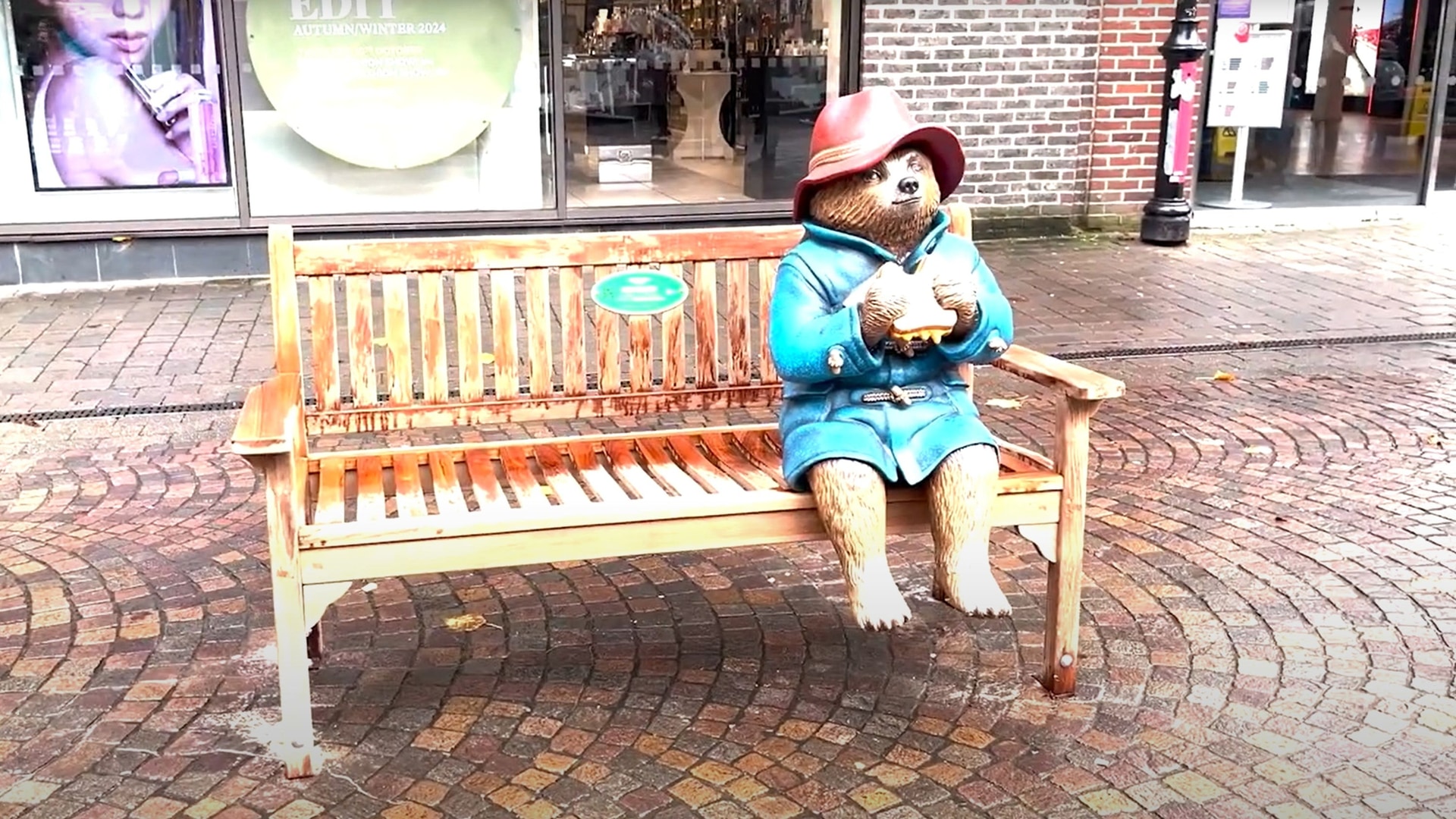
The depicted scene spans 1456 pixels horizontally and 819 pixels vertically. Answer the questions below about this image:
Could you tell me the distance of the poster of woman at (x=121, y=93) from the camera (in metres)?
8.53

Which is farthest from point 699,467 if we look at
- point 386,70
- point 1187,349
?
point 386,70

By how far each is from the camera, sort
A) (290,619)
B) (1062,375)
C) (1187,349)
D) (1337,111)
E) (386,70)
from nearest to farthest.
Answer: (290,619) < (1062,375) < (1187,349) < (386,70) < (1337,111)

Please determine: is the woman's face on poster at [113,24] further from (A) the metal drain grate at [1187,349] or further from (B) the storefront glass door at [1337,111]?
(B) the storefront glass door at [1337,111]

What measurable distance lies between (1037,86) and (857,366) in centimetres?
709

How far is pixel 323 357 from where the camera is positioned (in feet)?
12.4

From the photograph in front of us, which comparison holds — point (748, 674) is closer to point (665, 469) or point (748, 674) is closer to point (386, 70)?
point (665, 469)

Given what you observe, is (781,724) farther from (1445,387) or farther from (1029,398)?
(1445,387)

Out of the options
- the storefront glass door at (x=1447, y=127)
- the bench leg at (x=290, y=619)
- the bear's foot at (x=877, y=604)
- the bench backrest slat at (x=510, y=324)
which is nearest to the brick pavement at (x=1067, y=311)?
the storefront glass door at (x=1447, y=127)

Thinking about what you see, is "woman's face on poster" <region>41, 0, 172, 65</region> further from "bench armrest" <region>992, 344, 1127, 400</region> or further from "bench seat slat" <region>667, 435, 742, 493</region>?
"bench armrest" <region>992, 344, 1127, 400</region>

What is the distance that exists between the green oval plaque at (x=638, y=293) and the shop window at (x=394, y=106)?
18.4ft

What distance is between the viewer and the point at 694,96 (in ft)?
32.2

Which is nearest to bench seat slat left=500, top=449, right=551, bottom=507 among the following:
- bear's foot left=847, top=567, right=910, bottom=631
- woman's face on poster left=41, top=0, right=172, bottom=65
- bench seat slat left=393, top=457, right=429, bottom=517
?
bench seat slat left=393, top=457, right=429, bottom=517

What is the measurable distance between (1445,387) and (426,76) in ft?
20.0

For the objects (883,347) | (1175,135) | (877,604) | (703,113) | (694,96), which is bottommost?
(877,604)
